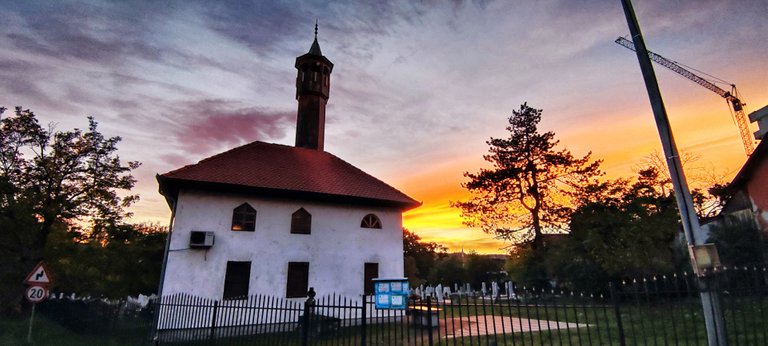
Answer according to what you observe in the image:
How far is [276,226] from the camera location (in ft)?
50.4

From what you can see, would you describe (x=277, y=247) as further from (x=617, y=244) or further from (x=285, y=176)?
(x=617, y=244)

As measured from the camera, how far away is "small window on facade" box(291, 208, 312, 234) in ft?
51.7

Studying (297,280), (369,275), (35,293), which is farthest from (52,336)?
(369,275)

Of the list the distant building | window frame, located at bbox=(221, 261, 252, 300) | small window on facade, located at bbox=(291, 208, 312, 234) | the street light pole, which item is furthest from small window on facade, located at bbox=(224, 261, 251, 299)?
the distant building

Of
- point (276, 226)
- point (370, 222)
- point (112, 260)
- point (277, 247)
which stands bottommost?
point (112, 260)

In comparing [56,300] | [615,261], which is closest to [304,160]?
[56,300]

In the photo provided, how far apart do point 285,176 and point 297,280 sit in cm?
454

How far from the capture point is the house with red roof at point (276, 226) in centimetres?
1385

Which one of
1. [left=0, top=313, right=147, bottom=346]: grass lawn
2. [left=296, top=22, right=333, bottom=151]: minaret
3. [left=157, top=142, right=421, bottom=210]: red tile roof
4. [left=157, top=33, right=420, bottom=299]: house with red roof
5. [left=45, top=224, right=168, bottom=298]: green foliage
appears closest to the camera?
[left=0, top=313, right=147, bottom=346]: grass lawn

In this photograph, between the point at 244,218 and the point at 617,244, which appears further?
the point at 617,244

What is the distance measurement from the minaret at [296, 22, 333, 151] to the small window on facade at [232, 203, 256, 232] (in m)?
7.15

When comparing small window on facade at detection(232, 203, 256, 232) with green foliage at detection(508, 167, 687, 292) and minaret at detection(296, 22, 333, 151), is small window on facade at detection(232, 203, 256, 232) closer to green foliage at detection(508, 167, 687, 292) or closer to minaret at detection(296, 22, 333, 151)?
minaret at detection(296, 22, 333, 151)

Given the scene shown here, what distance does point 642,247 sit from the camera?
17.4m

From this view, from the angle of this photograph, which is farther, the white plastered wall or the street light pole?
the white plastered wall
